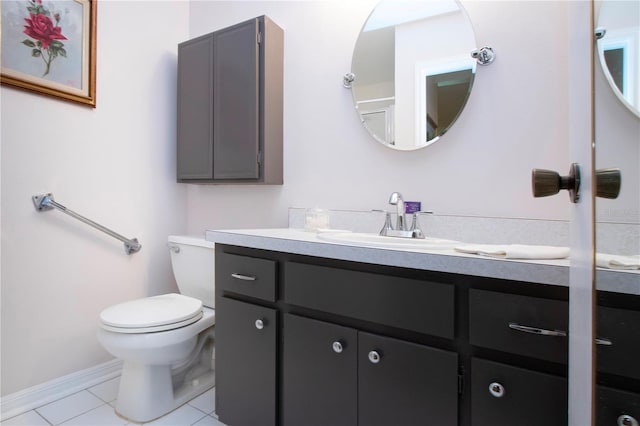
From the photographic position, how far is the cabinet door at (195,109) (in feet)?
6.23

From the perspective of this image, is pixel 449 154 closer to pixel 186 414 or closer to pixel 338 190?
pixel 338 190

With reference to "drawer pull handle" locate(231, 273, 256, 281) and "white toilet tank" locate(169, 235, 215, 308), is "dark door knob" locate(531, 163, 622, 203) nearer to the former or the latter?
"drawer pull handle" locate(231, 273, 256, 281)

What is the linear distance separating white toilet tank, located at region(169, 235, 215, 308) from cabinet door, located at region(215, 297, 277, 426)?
0.46 m

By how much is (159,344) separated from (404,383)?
989mm

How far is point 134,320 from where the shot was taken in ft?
4.65

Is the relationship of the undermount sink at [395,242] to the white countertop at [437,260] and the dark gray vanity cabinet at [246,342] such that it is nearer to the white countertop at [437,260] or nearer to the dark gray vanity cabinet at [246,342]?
the white countertop at [437,260]

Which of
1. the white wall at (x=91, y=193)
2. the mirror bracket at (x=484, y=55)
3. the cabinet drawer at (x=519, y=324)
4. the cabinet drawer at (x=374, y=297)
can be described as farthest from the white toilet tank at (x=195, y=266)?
the mirror bracket at (x=484, y=55)

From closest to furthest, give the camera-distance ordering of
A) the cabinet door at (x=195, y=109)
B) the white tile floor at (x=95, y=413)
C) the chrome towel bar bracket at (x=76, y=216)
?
the white tile floor at (x=95, y=413) → the chrome towel bar bracket at (x=76, y=216) → the cabinet door at (x=195, y=109)

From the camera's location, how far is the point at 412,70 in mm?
1441

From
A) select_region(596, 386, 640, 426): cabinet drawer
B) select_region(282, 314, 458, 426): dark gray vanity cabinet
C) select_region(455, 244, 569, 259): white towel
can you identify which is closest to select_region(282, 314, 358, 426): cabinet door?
select_region(282, 314, 458, 426): dark gray vanity cabinet

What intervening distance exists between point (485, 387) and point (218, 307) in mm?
954

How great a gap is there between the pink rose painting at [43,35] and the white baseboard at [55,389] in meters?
1.43

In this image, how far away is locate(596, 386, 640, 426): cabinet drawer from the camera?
1.19 feet

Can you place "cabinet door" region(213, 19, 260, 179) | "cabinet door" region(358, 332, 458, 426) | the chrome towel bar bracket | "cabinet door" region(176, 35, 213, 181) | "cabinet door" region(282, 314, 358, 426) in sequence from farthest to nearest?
"cabinet door" region(176, 35, 213, 181) < "cabinet door" region(213, 19, 260, 179) < the chrome towel bar bracket < "cabinet door" region(282, 314, 358, 426) < "cabinet door" region(358, 332, 458, 426)
